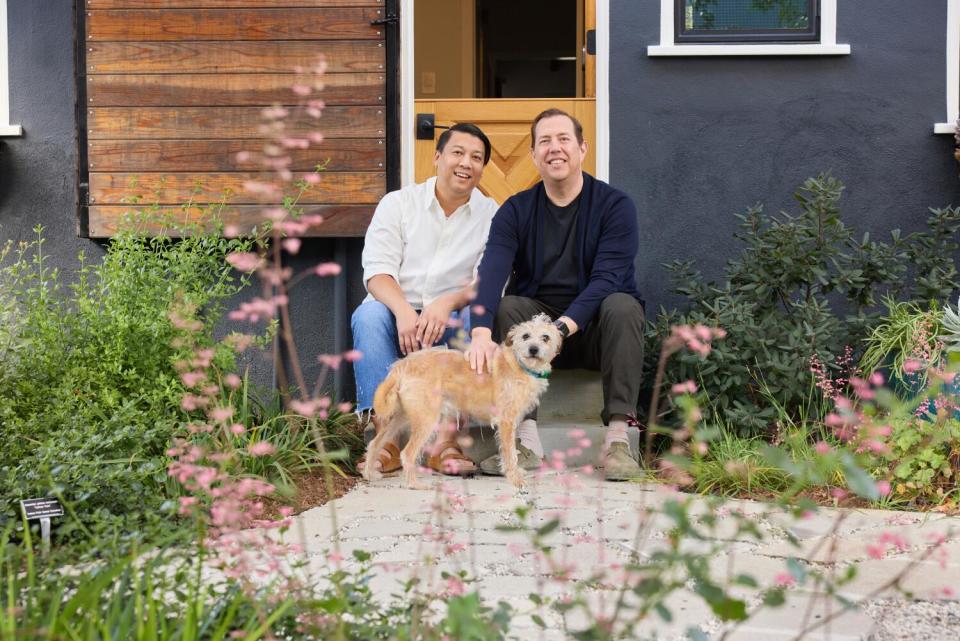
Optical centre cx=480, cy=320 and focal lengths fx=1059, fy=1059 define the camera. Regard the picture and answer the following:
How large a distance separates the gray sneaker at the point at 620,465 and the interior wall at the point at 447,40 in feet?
15.4

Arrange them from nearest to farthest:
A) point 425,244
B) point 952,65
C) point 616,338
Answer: point 616,338 → point 425,244 → point 952,65

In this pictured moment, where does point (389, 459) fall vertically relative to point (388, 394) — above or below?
below

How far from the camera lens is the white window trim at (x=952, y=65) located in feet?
16.4

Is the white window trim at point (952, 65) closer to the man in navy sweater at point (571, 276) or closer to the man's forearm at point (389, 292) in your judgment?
the man in navy sweater at point (571, 276)

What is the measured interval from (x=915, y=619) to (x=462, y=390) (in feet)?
6.32

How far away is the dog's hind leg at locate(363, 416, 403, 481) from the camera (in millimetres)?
3883

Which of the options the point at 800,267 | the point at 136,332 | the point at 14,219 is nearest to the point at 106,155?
the point at 14,219

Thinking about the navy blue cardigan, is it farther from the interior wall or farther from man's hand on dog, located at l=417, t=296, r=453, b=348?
the interior wall

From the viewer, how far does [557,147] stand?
13.3ft

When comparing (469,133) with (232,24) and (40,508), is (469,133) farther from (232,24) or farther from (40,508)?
(40,508)

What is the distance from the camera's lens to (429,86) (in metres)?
7.89

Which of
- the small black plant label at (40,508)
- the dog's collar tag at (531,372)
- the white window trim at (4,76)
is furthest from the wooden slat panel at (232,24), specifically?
the small black plant label at (40,508)

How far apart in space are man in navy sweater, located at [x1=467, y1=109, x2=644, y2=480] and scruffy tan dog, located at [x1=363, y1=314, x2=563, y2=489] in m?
0.08

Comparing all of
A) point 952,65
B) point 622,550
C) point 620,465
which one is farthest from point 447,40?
point 622,550
